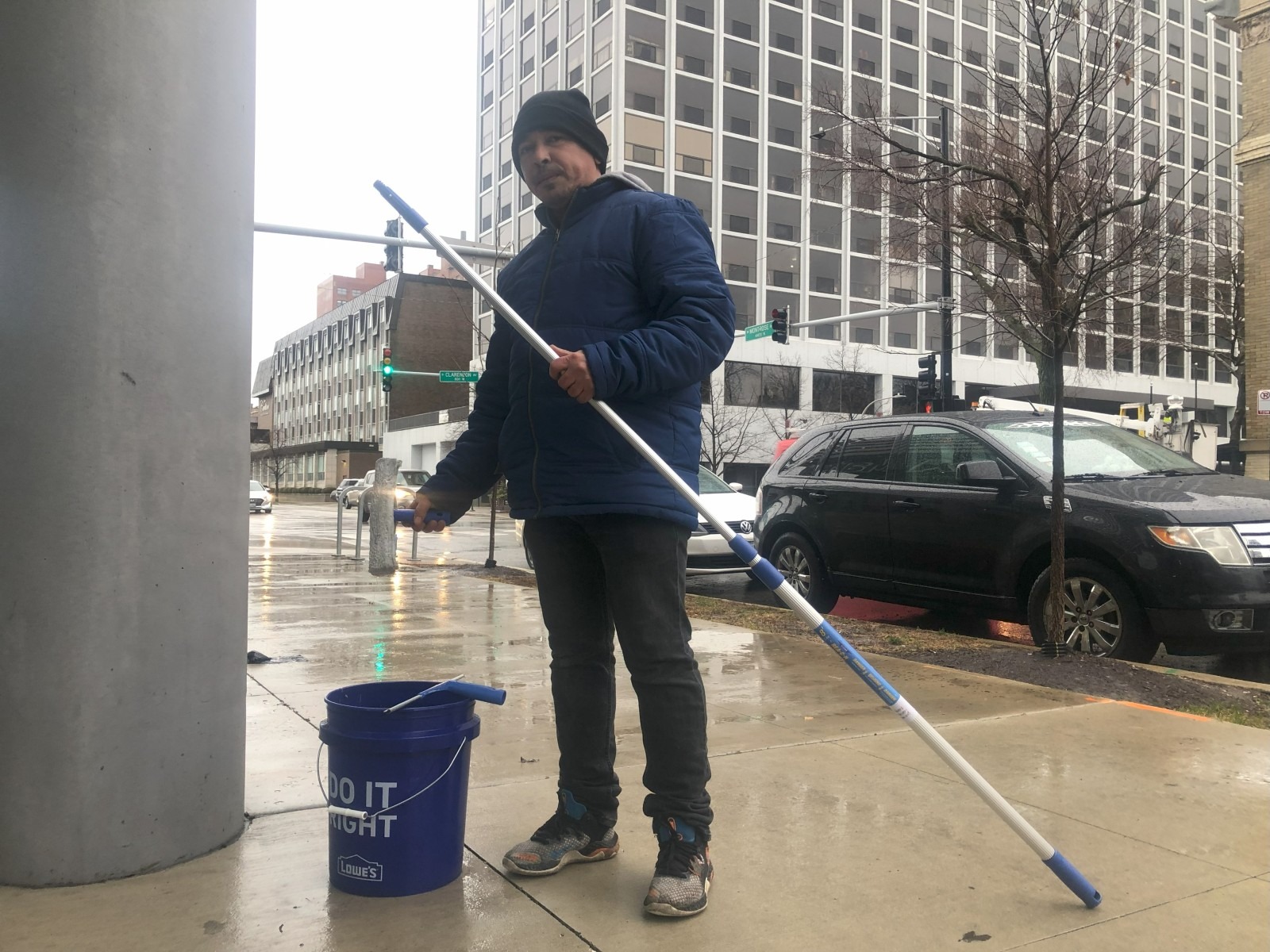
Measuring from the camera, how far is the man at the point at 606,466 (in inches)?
107

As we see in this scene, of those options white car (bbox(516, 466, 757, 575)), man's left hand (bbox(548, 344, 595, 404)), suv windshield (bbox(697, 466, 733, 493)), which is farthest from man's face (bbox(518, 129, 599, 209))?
suv windshield (bbox(697, 466, 733, 493))

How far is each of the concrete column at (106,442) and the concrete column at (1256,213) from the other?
2792 cm

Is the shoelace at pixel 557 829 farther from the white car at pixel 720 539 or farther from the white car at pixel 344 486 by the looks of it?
the white car at pixel 344 486

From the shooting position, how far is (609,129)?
47.6m

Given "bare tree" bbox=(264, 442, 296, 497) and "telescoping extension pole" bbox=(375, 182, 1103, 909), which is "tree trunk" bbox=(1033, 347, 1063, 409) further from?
"bare tree" bbox=(264, 442, 296, 497)

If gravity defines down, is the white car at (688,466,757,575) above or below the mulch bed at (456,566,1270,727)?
above

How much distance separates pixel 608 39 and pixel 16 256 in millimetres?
49549

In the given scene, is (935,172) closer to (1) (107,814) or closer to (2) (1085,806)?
(2) (1085,806)

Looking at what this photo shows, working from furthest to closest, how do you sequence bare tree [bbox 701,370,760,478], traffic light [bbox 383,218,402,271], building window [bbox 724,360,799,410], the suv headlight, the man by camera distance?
building window [bbox 724,360,799,410] → bare tree [bbox 701,370,760,478] → traffic light [bbox 383,218,402,271] → the suv headlight → the man

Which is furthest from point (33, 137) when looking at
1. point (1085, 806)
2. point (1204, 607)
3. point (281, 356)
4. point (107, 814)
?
point (281, 356)

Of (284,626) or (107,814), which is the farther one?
(284,626)

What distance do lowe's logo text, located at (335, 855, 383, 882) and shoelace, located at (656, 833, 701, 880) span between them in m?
0.71

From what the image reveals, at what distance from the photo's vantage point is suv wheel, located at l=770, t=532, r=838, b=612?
867 centimetres

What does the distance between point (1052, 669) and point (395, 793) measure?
14.3 ft
